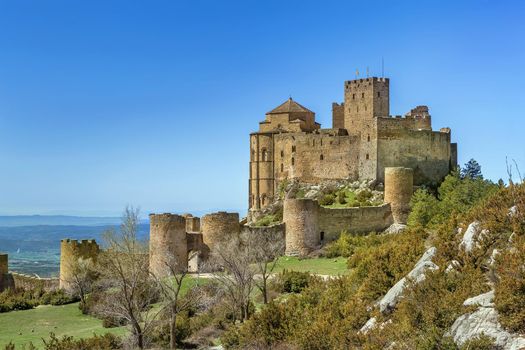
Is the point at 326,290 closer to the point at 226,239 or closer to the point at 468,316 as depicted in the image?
the point at 468,316

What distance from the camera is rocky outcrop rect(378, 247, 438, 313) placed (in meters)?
19.8

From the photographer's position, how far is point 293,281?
105 feet

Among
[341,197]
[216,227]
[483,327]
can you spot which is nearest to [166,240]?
[216,227]

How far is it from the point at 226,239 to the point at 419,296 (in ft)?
68.9

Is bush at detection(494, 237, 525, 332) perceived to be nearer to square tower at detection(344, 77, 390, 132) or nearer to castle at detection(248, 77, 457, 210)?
castle at detection(248, 77, 457, 210)

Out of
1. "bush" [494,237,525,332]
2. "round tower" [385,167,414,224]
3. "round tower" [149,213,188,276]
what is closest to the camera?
"bush" [494,237,525,332]

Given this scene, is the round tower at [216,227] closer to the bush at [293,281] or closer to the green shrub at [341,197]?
the bush at [293,281]

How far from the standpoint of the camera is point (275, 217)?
159 feet

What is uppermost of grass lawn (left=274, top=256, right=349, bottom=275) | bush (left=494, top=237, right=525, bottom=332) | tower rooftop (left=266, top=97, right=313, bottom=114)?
tower rooftop (left=266, top=97, right=313, bottom=114)

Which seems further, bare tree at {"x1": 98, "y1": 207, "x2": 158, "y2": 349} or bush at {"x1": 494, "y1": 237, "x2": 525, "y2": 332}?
bare tree at {"x1": 98, "y1": 207, "x2": 158, "y2": 349}

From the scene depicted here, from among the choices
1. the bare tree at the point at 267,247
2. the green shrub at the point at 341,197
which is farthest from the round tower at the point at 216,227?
the green shrub at the point at 341,197

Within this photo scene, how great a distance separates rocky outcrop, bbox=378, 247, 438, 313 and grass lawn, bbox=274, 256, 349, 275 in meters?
12.7

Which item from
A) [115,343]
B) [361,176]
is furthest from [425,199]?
[115,343]

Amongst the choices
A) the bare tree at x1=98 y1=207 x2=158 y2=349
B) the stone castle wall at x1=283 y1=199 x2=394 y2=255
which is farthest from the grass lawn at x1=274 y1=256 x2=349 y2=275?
the bare tree at x1=98 y1=207 x2=158 y2=349
